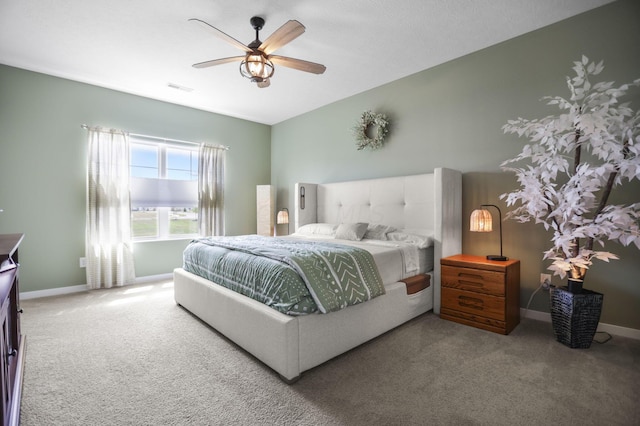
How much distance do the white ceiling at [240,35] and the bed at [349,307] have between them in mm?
1343

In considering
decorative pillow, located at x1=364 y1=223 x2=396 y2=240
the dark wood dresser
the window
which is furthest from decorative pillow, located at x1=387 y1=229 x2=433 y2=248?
the window

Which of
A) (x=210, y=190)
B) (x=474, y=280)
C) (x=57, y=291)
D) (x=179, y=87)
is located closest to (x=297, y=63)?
(x=179, y=87)

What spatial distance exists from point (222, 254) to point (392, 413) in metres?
1.85

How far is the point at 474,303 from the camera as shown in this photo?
8.73 ft

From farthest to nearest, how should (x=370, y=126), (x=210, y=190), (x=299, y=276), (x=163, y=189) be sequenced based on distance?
(x=210, y=190), (x=163, y=189), (x=370, y=126), (x=299, y=276)

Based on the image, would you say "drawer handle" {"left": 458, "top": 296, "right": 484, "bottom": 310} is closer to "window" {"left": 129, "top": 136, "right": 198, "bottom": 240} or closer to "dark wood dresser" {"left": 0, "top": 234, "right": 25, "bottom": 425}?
"dark wood dresser" {"left": 0, "top": 234, "right": 25, "bottom": 425}

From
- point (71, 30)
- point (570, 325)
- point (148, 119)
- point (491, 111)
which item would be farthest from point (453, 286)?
point (148, 119)

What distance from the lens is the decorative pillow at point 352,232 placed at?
345 cm

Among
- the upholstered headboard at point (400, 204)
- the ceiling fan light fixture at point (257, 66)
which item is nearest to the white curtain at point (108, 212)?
the upholstered headboard at point (400, 204)

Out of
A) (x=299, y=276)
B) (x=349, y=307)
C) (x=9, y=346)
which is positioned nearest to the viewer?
(x=9, y=346)

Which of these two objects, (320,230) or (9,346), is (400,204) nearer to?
(320,230)

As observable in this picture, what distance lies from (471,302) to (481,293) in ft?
0.44

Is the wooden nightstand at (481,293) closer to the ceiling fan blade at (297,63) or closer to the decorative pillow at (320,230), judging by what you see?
the decorative pillow at (320,230)

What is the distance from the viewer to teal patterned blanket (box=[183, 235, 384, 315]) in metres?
1.93
